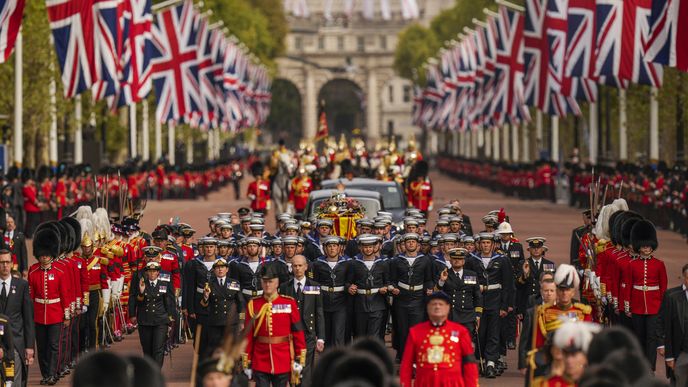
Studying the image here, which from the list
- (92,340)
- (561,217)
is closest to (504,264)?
(92,340)

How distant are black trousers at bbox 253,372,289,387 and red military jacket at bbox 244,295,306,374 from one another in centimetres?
6

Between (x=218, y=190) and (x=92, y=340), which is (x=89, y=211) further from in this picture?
(x=218, y=190)

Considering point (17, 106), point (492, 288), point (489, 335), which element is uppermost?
point (17, 106)

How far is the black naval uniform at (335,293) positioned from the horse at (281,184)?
78.4 feet

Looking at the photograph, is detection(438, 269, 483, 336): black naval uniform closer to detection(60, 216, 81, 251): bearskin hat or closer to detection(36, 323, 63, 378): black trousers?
detection(36, 323, 63, 378): black trousers

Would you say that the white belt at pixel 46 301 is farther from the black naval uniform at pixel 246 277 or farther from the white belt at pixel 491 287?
the white belt at pixel 491 287

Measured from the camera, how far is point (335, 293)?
19984 millimetres

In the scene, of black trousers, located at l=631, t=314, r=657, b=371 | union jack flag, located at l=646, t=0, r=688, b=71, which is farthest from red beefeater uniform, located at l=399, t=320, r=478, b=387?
union jack flag, located at l=646, t=0, r=688, b=71

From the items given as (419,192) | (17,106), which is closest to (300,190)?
(419,192)

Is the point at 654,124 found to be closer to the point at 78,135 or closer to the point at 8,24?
the point at 78,135

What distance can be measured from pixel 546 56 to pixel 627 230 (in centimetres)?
2809

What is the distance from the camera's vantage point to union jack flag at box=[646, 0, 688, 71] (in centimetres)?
3088

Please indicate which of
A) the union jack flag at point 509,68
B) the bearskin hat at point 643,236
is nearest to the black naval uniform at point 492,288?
the bearskin hat at point 643,236

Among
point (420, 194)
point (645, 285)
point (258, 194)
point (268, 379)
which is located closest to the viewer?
point (268, 379)
